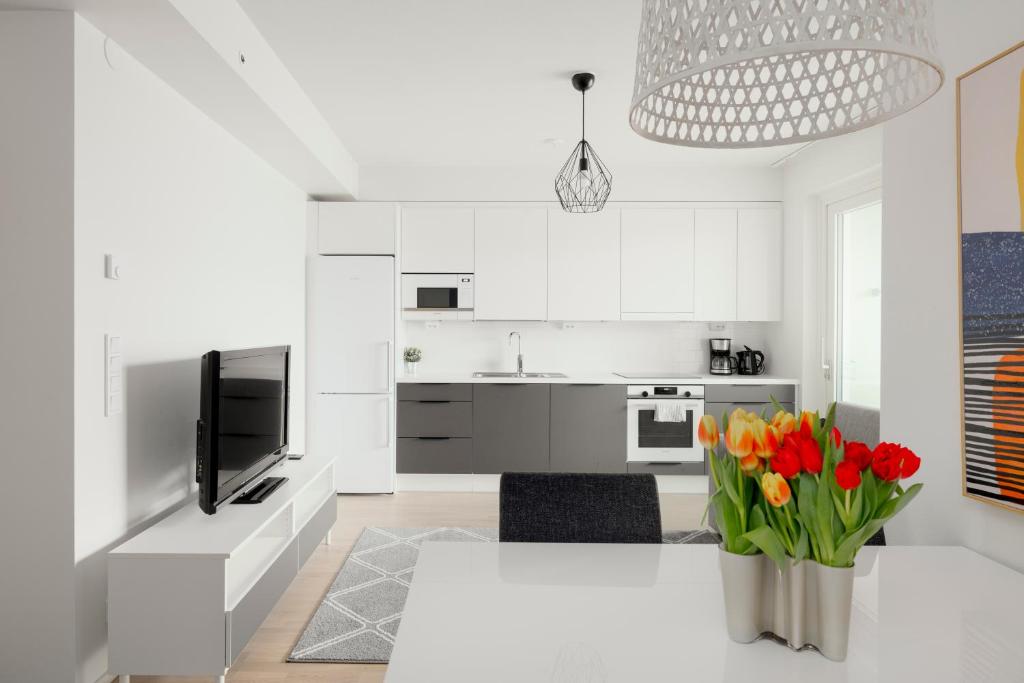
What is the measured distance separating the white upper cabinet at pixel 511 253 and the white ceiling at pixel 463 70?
54 centimetres

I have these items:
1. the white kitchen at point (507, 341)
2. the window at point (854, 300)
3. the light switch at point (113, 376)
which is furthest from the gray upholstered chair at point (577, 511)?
the window at point (854, 300)

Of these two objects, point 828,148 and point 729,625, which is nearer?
point 729,625

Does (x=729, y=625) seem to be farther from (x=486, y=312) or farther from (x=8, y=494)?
(x=486, y=312)

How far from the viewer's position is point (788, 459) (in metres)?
1.03

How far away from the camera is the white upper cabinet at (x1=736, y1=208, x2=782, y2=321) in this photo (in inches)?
201

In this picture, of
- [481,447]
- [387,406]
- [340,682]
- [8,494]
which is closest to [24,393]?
[8,494]

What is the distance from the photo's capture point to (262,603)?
8.02ft

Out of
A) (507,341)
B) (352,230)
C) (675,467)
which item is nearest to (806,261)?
(675,467)

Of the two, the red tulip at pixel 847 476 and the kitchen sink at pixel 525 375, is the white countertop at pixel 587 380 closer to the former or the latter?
the kitchen sink at pixel 525 375

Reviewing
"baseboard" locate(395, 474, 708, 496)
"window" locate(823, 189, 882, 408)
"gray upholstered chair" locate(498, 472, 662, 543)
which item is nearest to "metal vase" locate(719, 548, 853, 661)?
"gray upholstered chair" locate(498, 472, 662, 543)

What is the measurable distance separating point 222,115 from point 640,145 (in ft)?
9.30

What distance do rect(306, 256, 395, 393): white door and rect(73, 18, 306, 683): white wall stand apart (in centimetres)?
116

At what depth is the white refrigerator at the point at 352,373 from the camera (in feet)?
15.8

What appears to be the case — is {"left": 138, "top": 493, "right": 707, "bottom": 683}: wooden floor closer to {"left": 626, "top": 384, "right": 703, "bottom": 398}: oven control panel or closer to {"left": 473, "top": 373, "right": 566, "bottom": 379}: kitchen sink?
{"left": 626, "top": 384, "right": 703, "bottom": 398}: oven control panel
